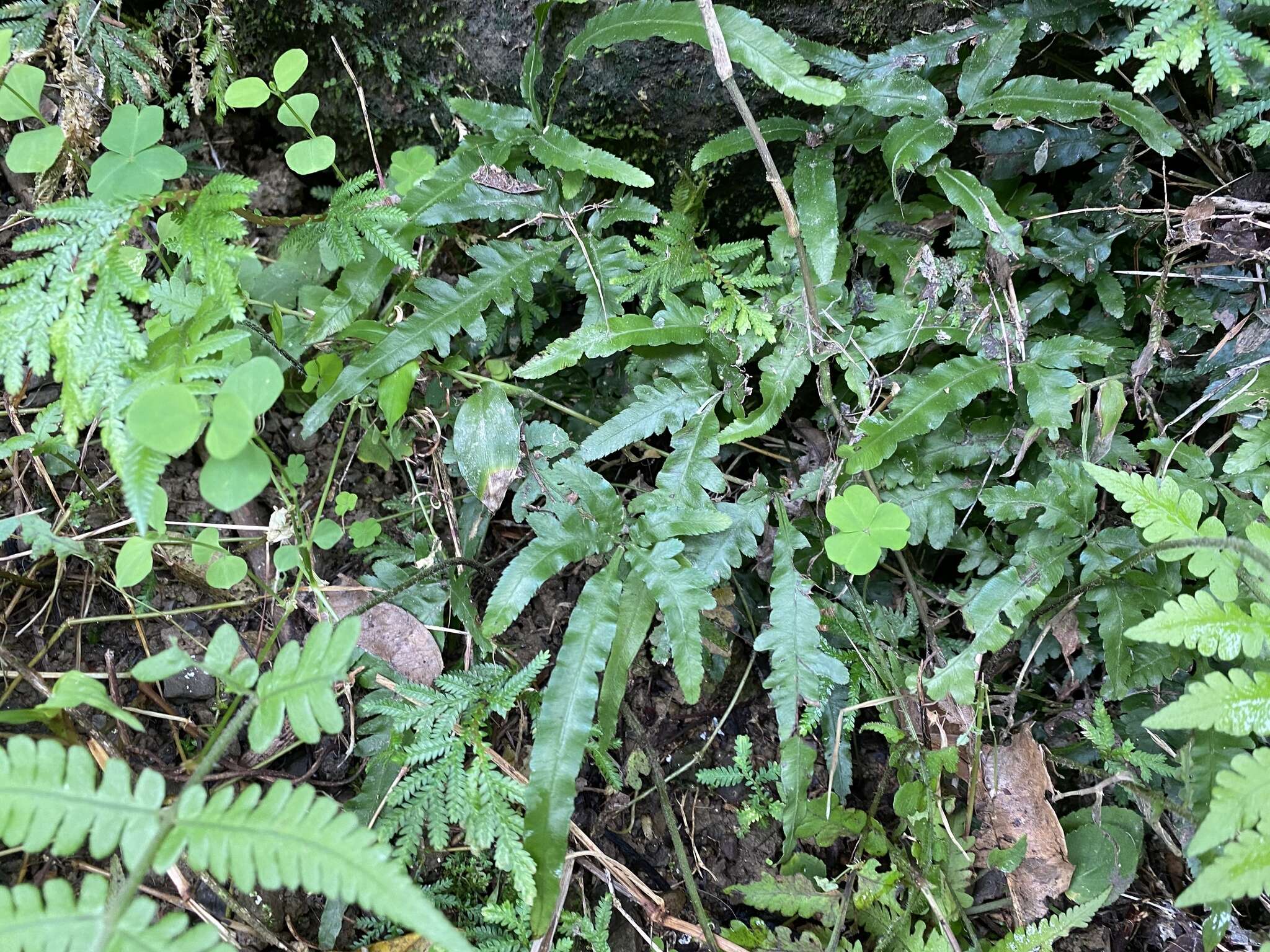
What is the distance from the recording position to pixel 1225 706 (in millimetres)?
1826

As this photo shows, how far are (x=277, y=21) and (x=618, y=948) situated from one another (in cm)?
299

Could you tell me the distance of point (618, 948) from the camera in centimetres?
225

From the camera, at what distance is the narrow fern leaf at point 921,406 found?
94.8 inches

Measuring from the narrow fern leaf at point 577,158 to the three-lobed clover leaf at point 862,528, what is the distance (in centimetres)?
110

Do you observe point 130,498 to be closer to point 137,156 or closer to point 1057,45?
point 137,156

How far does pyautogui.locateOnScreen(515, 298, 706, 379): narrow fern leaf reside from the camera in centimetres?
243

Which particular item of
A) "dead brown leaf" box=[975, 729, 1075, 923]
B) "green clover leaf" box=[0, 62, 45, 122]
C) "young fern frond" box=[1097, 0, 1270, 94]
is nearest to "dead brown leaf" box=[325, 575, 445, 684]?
"green clover leaf" box=[0, 62, 45, 122]

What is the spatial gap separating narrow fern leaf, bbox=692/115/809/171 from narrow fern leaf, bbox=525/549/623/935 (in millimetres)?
1252

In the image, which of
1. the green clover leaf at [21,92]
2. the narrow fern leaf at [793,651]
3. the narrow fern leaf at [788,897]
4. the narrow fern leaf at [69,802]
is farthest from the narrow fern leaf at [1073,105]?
the narrow fern leaf at [69,802]

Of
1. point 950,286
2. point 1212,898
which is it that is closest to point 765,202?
point 950,286

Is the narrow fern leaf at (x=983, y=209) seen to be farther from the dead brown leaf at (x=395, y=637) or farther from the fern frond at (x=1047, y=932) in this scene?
the dead brown leaf at (x=395, y=637)

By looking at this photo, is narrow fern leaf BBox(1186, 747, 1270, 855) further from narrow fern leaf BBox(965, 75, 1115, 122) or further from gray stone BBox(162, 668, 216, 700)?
gray stone BBox(162, 668, 216, 700)

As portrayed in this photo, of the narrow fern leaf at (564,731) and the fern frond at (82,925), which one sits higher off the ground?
the fern frond at (82,925)

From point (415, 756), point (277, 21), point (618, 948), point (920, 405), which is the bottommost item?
point (618, 948)
